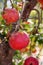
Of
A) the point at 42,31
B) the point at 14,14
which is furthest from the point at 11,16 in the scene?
the point at 42,31

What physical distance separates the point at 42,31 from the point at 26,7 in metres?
0.11

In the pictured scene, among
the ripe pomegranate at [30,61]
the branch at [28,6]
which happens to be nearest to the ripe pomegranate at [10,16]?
the branch at [28,6]

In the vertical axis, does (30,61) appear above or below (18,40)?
below

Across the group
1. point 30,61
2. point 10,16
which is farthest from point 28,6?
point 30,61

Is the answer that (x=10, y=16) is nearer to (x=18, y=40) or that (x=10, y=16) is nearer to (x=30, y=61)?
(x=18, y=40)

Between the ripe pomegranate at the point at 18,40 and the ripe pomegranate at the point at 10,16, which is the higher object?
the ripe pomegranate at the point at 10,16

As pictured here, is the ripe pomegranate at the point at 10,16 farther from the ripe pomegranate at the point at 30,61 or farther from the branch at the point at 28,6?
the ripe pomegranate at the point at 30,61

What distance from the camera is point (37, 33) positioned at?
24.8 inches

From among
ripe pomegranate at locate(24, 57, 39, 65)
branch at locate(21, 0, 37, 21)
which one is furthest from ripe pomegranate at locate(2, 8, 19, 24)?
ripe pomegranate at locate(24, 57, 39, 65)

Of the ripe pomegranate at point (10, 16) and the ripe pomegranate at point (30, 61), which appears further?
the ripe pomegranate at point (30, 61)

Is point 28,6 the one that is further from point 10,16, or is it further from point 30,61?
point 30,61

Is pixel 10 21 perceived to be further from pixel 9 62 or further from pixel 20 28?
pixel 9 62

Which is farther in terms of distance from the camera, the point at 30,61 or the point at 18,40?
the point at 30,61

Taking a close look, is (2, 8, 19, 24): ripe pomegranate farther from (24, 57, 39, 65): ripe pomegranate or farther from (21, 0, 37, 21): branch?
(24, 57, 39, 65): ripe pomegranate
